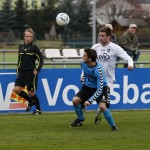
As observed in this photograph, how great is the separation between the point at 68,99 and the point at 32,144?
Answer: 17.8 ft

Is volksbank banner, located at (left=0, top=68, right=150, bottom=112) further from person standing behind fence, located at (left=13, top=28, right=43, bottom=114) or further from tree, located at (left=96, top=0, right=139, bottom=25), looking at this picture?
tree, located at (left=96, top=0, right=139, bottom=25)

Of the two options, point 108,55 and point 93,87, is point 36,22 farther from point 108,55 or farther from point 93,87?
point 93,87

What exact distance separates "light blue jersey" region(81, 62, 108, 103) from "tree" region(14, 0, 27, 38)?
6264cm

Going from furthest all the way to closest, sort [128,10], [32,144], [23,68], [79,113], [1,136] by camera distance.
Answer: [128,10]
[23,68]
[79,113]
[1,136]
[32,144]

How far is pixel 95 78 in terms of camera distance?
41.3 ft

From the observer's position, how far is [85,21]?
76500 millimetres

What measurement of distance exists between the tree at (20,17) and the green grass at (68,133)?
60.8 meters

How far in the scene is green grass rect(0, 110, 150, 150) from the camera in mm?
10688

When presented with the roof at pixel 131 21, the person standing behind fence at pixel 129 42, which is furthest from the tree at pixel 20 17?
the person standing behind fence at pixel 129 42

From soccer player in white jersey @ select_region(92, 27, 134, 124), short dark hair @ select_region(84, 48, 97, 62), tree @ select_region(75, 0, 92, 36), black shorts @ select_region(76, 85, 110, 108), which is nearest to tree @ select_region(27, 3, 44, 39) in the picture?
tree @ select_region(75, 0, 92, 36)

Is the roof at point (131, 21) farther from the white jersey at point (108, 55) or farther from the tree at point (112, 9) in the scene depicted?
the white jersey at point (108, 55)

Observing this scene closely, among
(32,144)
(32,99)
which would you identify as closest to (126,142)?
(32,144)

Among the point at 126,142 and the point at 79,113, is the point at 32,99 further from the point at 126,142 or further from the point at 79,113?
the point at 126,142

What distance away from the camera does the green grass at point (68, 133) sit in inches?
421
